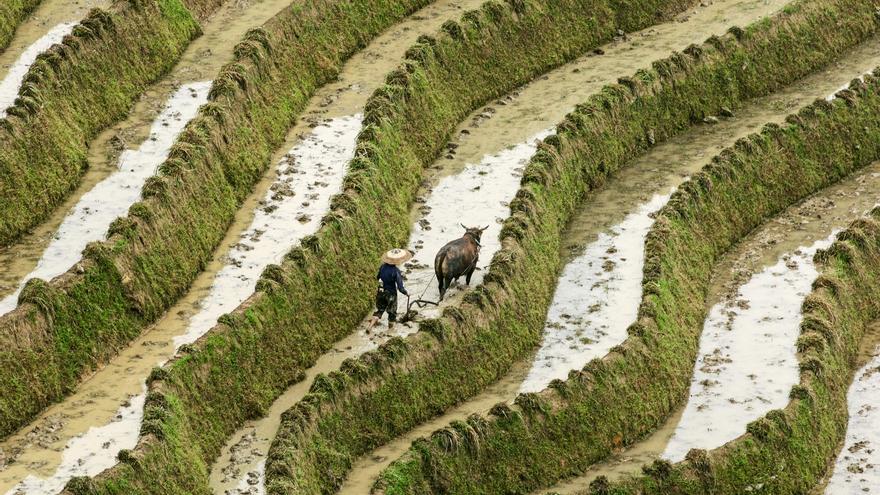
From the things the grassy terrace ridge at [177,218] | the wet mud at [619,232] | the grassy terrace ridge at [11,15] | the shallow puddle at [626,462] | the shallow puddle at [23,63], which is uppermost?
the grassy terrace ridge at [11,15]

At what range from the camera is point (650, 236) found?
140ft

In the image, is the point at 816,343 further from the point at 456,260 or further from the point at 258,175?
the point at 258,175

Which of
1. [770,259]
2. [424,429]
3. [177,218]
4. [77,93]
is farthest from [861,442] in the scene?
[77,93]

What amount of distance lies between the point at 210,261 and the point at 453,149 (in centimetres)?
994

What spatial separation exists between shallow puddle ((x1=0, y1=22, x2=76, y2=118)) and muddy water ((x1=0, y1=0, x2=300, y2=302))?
83 cm

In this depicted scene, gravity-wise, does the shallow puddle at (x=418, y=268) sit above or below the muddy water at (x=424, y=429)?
above

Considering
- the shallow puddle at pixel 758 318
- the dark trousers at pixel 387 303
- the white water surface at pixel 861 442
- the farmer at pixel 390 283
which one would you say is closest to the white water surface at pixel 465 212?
the dark trousers at pixel 387 303

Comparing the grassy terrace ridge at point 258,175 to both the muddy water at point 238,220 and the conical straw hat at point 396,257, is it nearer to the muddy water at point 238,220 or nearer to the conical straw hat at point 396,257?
the muddy water at point 238,220

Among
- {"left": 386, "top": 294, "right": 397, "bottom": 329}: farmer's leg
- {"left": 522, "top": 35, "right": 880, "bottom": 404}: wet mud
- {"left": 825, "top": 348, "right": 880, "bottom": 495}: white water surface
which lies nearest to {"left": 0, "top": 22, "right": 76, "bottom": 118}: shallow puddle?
{"left": 386, "top": 294, "right": 397, "bottom": 329}: farmer's leg

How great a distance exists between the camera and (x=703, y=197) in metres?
45.2

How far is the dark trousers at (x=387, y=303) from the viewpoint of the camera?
37.5 meters

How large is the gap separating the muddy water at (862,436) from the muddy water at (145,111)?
1828 centimetres

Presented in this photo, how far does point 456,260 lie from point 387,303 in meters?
2.11

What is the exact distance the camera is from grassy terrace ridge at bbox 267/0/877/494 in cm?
3394
